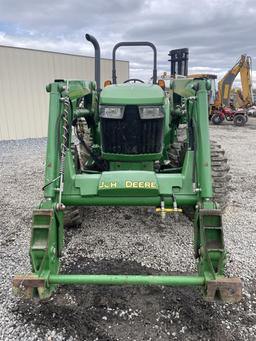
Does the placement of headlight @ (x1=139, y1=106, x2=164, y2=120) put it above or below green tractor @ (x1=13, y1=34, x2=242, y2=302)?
above

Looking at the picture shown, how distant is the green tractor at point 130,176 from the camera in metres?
2.18

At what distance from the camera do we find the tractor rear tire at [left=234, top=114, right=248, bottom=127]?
56.7 feet

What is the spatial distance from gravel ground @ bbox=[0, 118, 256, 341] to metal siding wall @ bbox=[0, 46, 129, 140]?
7.48m

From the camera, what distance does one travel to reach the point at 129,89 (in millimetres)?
3422

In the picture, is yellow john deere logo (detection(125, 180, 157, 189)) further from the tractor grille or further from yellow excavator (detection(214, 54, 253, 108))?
yellow excavator (detection(214, 54, 253, 108))

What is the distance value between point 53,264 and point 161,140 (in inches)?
70.0

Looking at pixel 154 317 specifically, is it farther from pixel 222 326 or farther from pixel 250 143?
pixel 250 143

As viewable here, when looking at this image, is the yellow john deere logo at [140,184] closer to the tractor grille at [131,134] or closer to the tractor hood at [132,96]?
the tractor grille at [131,134]

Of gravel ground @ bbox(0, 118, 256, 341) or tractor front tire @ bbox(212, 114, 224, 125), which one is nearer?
gravel ground @ bbox(0, 118, 256, 341)

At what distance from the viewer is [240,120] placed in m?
17.3

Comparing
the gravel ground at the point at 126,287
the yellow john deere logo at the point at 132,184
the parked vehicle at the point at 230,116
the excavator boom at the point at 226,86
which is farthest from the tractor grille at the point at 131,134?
the excavator boom at the point at 226,86

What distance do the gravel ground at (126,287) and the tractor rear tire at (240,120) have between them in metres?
12.8

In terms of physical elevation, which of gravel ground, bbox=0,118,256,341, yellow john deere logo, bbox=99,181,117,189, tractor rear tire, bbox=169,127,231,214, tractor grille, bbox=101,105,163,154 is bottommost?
gravel ground, bbox=0,118,256,341

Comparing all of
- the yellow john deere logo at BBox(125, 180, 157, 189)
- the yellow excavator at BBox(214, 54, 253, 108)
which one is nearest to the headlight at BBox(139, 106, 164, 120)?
the yellow john deere logo at BBox(125, 180, 157, 189)
